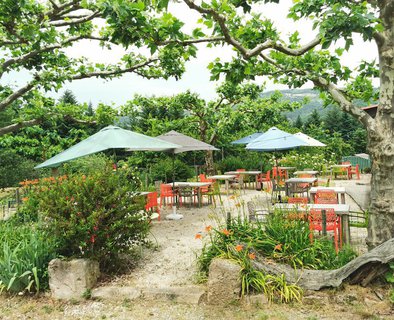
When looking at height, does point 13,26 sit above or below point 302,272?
above

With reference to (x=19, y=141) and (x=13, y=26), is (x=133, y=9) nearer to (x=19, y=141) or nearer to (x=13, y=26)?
(x=13, y=26)

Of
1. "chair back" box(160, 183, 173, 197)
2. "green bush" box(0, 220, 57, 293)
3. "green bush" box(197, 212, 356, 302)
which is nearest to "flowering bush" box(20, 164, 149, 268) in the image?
"green bush" box(0, 220, 57, 293)

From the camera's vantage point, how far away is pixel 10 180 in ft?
49.3

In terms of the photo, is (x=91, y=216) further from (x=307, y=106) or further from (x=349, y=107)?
(x=307, y=106)

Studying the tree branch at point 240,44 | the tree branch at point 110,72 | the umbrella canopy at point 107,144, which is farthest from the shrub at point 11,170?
the tree branch at point 240,44

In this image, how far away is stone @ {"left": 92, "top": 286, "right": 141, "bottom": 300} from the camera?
402cm

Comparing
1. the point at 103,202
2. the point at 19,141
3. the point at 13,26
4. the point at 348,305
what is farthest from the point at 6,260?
the point at 19,141

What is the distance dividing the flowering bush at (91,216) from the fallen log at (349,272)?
5.81 ft

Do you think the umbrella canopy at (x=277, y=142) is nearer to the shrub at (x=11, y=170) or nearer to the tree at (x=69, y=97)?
the shrub at (x=11, y=170)

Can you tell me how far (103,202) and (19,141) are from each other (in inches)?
713

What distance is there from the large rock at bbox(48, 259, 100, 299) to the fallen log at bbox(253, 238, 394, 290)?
6.47 feet

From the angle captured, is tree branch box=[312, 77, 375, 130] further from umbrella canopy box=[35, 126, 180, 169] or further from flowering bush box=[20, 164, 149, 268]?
umbrella canopy box=[35, 126, 180, 169]

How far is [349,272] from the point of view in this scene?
370 cm

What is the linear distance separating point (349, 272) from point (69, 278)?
3.11 metres
